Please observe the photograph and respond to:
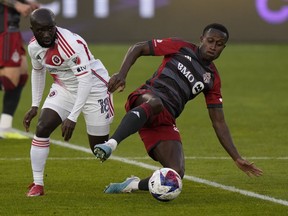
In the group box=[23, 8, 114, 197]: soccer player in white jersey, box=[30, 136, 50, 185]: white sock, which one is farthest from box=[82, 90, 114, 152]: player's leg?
box=[30, 136, 50, 185]: white sock

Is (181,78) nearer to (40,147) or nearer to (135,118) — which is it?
(135,118)

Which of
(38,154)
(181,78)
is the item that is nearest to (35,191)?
(38,154)

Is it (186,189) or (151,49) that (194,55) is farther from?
(186,189)

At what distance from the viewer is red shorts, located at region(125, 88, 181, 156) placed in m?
10.3

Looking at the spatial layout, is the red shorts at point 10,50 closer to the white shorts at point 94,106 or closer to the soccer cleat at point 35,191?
the white shorts at point 94,106

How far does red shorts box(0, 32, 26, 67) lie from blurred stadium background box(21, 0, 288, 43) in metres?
13.2

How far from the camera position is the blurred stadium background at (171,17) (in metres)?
28.8

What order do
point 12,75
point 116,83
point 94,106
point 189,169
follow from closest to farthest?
point 116,83 < point 94,106 < point 189,169 < point 12,75

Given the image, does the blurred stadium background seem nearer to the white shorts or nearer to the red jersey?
the white shorts

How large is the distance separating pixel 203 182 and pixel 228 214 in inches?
75.7

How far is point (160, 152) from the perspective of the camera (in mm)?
10258

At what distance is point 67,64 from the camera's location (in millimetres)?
10250

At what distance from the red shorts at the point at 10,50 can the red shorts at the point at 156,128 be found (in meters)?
5.39

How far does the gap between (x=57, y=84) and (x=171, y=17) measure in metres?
18.6
